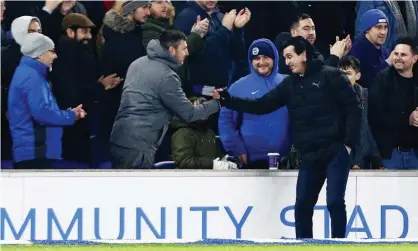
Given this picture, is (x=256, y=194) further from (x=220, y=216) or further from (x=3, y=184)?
(x=3, y=184)

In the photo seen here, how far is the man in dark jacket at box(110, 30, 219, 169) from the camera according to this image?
35.4ft

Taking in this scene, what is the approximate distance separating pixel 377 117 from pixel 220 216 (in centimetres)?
175

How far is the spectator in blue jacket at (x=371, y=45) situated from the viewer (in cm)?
1105

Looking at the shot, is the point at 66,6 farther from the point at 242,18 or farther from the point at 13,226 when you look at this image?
the point at 13,226

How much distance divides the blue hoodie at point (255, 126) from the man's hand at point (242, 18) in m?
0.22

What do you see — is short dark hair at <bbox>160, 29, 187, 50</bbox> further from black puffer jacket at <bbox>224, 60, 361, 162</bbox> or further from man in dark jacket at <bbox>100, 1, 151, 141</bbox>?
black puffer jacket at <bbox>224, 60, 361, 162</bbox>

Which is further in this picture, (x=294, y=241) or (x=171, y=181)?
(x=171, y=181)

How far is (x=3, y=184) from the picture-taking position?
34.8ft

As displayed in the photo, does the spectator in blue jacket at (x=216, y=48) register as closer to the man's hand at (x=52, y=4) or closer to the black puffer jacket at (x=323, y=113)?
the black puffer jacket at (x=323, y=113)

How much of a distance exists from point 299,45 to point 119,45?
5.39 feet

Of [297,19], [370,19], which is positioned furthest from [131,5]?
[370,19]

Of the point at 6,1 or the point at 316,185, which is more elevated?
the point at 6,1

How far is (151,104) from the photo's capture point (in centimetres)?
1088

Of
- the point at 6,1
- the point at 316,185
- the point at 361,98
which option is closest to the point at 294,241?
the point at 316,185
